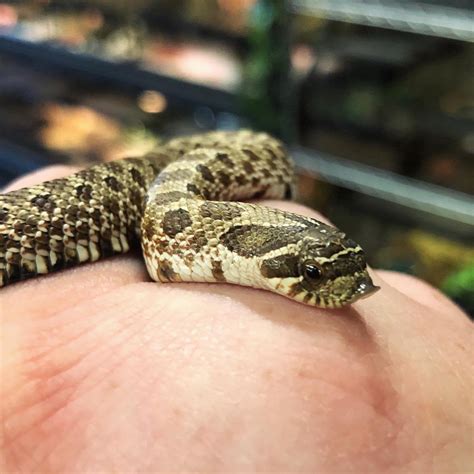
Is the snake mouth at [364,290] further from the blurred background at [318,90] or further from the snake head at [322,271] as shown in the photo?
the blurred background at [318,90]

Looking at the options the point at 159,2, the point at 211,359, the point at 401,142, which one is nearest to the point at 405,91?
the point at 401,142

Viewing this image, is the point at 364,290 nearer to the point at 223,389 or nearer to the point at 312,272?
the point at 312,272

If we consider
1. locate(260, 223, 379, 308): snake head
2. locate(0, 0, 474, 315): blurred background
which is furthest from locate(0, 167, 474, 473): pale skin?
locate(0, 0, 474, 315): blurred background

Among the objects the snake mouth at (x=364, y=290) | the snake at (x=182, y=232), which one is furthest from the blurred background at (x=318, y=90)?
the snake mouth at (x=364, y=290)

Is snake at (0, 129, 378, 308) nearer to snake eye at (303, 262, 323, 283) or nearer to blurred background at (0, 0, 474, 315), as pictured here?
snake eye at (303, 262, 323, 283)

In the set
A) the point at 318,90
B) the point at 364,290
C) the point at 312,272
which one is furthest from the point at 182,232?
the point at 318,90

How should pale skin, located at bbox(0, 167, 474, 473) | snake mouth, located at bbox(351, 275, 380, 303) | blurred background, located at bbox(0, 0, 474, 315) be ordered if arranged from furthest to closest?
blurred background, located at bbox(0, 0, 474, 315) → snake mouth, located at bbox(351, 275, 380, 303) → pale skin, located at bbox(0, 167, 474, 473)

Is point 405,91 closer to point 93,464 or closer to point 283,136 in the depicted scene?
point 283,136
